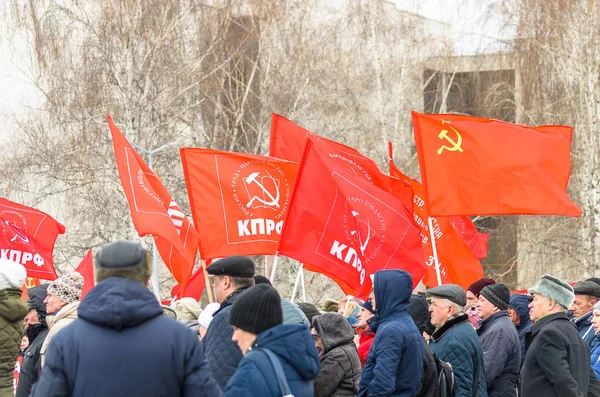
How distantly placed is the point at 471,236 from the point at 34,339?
9.21 m

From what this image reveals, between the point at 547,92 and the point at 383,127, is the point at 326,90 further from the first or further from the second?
the point at 547,92

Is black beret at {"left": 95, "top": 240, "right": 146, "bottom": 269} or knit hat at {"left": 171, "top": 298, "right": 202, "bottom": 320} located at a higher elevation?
black beret at {"left": 95, "top": 240, "right": 146, "bottom": 269}

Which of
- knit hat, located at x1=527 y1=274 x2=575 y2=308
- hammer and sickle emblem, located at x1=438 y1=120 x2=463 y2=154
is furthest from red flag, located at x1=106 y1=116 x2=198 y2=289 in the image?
knit hat, located at x1=527 y1=274 x2=575 y2=308

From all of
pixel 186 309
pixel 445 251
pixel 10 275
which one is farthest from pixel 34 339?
pixel 445 251

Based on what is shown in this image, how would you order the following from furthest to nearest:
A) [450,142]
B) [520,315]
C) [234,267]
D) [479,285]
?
[450,142], [520,315], [479,285], [234,267]

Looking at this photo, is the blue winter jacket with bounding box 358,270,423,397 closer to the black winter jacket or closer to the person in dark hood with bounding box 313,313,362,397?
the person in dark hood with bounding box 313,313,362,397

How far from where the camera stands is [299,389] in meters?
4.87

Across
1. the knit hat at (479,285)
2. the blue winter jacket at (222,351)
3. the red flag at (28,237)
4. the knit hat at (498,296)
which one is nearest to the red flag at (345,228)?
the knit hat at (479,285)

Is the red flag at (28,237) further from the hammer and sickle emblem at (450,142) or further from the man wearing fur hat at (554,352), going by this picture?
the man wearing fur hat at (554,352)

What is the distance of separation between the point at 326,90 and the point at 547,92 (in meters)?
5.35

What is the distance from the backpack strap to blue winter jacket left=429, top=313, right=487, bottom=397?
10.4 feet

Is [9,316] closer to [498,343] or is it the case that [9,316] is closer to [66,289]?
[66,289]

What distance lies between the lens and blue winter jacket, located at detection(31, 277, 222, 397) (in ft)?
14.4

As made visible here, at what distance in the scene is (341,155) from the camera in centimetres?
1069
